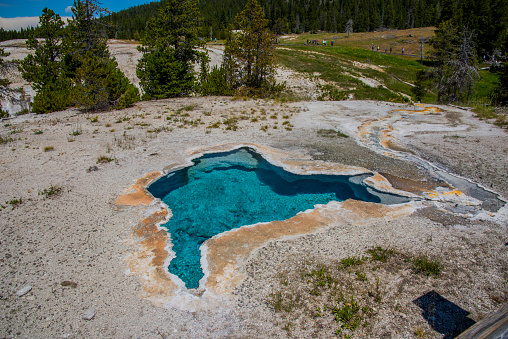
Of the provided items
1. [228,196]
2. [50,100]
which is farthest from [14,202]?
[50,100]

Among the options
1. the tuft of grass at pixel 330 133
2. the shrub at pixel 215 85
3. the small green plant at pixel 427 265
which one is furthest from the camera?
the shrub at pixel 215 85

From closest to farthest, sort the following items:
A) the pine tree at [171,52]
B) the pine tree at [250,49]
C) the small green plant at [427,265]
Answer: the small green plant at [427,265] < the pine tree at [171,52] < the pine tree at [250,49]

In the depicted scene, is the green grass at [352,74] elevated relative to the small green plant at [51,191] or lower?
elevated

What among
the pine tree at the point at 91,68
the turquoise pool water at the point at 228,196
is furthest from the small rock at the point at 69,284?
the pine tree at the point at 91,68

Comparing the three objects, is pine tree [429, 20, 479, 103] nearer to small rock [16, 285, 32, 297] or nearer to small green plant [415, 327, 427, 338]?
small green plant [415, 327, 427, 338]

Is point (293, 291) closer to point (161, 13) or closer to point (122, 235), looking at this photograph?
point (122, 235)

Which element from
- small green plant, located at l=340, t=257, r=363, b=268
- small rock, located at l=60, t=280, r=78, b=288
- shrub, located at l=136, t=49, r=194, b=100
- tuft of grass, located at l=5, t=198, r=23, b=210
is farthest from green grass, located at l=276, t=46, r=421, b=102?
small rock, located at l=60, t=280, r=78, b=288

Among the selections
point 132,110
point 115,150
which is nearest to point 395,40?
point 132,110

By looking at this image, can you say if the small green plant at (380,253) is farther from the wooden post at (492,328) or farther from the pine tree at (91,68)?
the pine tree at (91,68)
